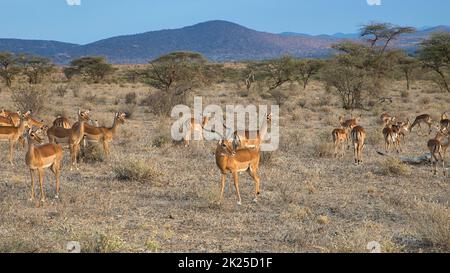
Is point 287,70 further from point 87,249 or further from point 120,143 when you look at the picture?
point 87,249

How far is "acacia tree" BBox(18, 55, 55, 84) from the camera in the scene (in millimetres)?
48531

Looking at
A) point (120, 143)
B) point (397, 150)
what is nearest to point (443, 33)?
point (397, 150)

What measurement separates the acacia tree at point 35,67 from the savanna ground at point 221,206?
118 ft

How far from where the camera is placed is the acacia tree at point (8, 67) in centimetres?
4310

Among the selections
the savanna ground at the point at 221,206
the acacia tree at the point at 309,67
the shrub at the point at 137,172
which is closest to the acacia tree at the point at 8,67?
the acacia tree at the point at 309,67

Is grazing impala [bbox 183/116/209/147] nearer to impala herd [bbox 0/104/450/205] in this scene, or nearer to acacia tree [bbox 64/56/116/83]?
impala herd [bbox 0/104/450/205]

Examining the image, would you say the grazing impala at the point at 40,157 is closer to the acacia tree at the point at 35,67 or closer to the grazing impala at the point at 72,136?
the grazing impala at the point at 72,136

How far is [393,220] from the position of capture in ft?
27.0

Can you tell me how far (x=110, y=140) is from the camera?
522 inches

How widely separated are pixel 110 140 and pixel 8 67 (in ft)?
126

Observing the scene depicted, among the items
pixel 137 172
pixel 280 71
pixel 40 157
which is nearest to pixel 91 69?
pixel 280 71

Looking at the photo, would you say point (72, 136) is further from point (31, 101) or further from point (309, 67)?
point (309, 67)

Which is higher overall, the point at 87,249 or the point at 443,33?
the point at 443,33
